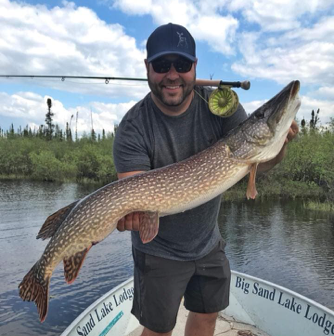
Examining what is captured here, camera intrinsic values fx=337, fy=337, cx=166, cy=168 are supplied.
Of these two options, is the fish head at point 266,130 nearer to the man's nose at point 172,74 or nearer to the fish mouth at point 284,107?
the fish mouth at point 284,107

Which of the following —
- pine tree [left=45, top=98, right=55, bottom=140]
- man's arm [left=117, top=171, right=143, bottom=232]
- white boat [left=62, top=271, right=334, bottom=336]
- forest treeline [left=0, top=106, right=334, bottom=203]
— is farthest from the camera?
pine tree [left=45, top=98, right=55, bottom=140]

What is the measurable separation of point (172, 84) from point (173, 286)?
4.43ft

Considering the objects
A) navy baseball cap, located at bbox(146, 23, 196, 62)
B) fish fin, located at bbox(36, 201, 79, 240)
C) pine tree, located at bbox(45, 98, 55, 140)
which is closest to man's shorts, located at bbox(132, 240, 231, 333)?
fish fin, located at bbox(36, 201, 79, 240)

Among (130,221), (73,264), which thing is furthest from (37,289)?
(130,221)

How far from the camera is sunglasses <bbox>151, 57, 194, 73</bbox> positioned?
2.21m

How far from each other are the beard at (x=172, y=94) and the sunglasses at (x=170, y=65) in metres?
0.07

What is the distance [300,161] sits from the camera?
20.9 metres

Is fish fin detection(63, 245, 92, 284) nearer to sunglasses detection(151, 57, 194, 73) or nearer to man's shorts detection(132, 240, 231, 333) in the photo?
man's shorts detection(132, 240, 231, 333)

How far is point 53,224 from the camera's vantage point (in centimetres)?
235

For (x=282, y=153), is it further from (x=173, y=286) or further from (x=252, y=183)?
(x=173, y=286)

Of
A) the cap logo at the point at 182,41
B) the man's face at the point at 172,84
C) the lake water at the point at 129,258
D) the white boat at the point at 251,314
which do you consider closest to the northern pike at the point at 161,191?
the man's face at the point at 172,84

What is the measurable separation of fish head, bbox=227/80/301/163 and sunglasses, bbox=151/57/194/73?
540 millimetres

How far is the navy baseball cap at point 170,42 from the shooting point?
219 centimetres

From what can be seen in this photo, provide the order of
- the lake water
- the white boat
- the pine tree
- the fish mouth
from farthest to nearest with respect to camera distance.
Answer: the pine tree → the lake water → the white boat → the fish mouth
